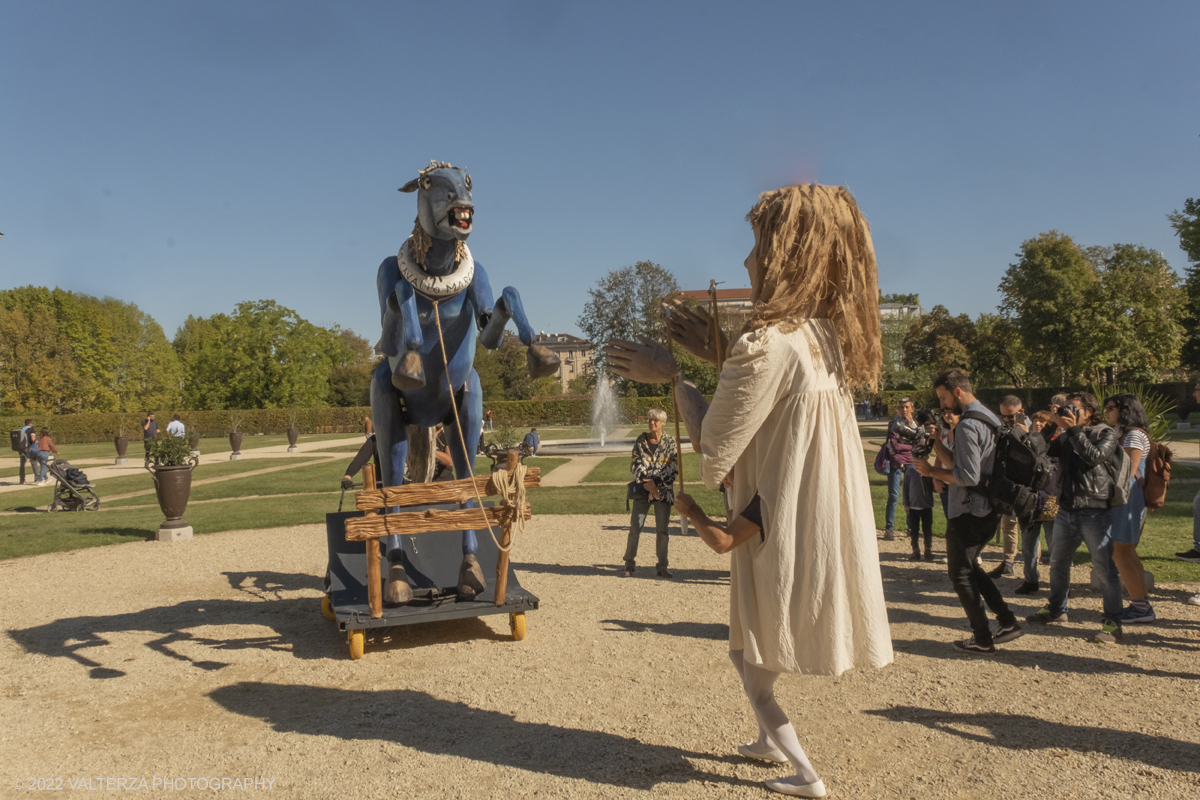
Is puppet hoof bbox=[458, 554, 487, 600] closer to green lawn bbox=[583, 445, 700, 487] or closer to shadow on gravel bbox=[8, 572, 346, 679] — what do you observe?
shadow on gravel bbox=[8, 572, 346, 679]

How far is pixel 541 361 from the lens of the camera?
519 cm

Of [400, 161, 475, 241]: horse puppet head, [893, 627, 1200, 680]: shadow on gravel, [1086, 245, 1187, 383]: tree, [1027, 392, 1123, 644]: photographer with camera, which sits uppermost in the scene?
[1086, 245, 1187, 383]: tree

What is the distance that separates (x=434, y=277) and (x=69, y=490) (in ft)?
42.0

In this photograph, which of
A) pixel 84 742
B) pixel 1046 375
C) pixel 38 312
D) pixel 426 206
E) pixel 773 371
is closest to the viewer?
pixel 773 371

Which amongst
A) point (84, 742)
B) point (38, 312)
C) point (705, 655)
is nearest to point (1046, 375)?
point (705, 655)

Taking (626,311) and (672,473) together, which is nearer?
(672,473)

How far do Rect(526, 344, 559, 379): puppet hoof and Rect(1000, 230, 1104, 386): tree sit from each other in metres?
39.1

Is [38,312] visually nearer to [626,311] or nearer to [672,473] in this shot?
[626,311]

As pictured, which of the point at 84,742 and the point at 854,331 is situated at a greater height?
the point at 854,331

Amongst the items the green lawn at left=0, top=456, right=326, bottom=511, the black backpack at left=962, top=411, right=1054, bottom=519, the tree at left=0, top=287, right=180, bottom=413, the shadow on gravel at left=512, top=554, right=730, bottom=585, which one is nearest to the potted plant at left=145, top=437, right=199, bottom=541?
the shadow on gravel at left=512, top=554, right=730, bottom=585

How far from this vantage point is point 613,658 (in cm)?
531

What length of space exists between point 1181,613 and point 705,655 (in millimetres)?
3869

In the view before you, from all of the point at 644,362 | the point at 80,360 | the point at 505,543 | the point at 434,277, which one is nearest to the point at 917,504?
the point at 505,543

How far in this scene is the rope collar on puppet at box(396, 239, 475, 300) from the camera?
5.22 metres
